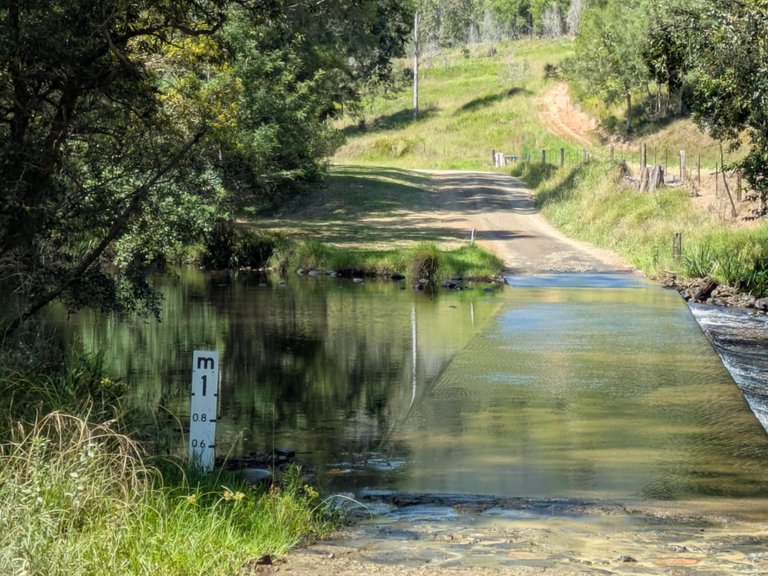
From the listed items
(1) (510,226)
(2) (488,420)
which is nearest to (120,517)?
(2) (488,420)

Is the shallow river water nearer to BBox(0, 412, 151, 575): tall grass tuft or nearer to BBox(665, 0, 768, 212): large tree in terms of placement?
BBox(0, 412, 151, 575): tall grass tuft

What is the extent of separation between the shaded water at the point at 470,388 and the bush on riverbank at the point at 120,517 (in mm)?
2216

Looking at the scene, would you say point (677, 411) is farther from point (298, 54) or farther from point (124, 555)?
point (298, 54)

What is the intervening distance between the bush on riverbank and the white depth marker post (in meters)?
0.57

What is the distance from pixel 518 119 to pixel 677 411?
62939 mm

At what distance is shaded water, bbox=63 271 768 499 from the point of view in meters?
12.0

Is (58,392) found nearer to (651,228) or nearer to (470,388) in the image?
(470,388)

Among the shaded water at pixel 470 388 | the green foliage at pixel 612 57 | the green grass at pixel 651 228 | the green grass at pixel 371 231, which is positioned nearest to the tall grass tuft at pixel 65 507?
the shaded water at pixel 470 388

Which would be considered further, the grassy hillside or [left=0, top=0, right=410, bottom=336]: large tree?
the grassy hillside

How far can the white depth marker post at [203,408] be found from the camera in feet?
31.8

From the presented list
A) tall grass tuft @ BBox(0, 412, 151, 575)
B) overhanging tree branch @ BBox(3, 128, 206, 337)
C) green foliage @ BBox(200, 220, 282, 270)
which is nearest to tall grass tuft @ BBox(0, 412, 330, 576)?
tall grass tuft @ BBox(0, 412, 151, 575)

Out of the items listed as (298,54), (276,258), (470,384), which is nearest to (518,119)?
(298,54)

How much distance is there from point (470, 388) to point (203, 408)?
7.03m

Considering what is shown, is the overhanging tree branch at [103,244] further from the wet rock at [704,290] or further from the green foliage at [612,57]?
the green foliage at [612,57]
